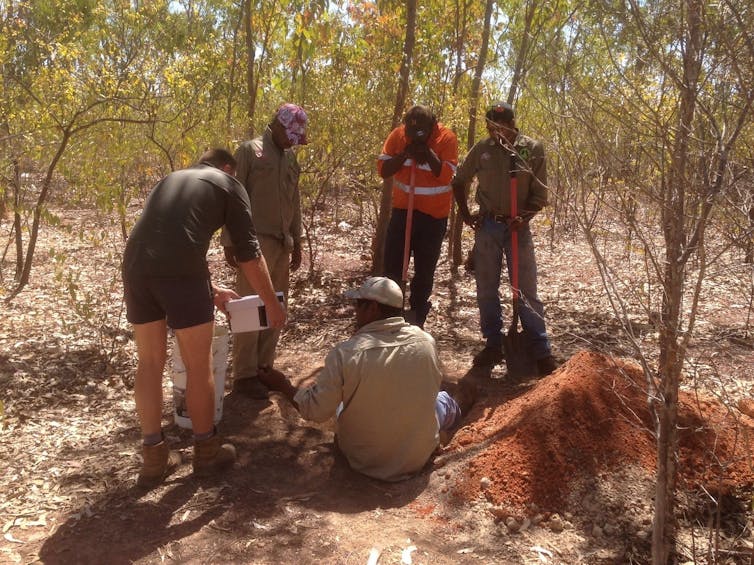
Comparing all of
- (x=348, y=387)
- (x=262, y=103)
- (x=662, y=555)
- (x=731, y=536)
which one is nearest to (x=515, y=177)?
(x=348, y=387)

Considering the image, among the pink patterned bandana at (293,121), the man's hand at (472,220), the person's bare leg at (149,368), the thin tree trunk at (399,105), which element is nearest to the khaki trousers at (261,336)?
the pink patterned bandana at (293,121)

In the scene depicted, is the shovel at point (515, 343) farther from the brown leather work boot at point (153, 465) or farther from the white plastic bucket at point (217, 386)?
the brown leather work boot at point (153, 465)

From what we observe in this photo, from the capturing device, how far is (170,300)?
133 inches

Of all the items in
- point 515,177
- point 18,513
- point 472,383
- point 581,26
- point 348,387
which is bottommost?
point 18,513

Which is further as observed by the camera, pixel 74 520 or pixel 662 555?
pixel 74 520

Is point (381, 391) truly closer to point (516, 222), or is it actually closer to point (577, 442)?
point (577, 442)

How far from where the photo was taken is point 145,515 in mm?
3318

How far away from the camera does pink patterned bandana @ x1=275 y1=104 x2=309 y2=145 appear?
454 centimetres

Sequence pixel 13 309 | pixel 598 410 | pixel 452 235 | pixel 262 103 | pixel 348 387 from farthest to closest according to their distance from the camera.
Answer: pixel 262 103 → pixel 452 235 → pixel 13 309 → pixel 598 410 → pixel 348 387

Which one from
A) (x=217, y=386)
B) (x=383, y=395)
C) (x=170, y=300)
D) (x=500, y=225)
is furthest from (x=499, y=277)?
(x=170, y=300)

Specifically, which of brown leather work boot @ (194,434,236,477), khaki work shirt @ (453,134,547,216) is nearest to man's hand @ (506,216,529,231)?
khaki work shirt @ (453,134,547,216)

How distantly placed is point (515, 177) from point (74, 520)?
3586 mm

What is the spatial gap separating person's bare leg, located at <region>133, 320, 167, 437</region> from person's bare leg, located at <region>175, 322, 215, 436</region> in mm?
124

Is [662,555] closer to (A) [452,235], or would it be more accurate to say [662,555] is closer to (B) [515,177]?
(B) [515,177]
